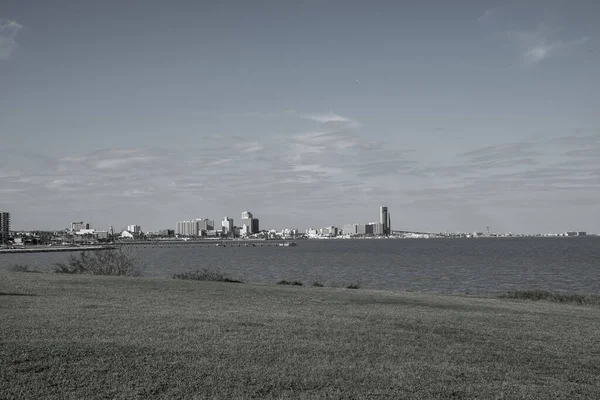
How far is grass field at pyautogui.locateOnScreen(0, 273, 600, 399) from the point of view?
9398mm

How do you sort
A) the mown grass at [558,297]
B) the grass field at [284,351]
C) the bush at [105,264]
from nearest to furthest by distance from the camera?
the grass field at [284,351]
the mown grass at [558,297]
the bush at [105,264]

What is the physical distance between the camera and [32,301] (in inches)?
755

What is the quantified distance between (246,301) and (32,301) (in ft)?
23.1

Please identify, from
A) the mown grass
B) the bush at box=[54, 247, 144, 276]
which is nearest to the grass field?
the mown grass

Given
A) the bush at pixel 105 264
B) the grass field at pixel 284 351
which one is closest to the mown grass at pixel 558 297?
the grass field at pixel 284 351

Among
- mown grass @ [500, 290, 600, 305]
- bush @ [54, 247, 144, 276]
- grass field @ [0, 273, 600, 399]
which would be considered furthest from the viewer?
bush @ [54, 247, 144, 276]

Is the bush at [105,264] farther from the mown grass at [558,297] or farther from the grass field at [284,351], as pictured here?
the mown grass at [558,297]

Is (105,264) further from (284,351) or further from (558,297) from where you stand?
(284,351)

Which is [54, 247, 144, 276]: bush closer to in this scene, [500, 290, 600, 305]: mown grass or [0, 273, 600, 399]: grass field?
[0, 273, 600, 399]: grass field

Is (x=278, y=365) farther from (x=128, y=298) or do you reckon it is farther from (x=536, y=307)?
(x=536, y=307)

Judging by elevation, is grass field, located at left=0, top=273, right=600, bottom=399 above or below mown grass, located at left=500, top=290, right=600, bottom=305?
above

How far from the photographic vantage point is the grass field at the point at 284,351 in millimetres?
9398

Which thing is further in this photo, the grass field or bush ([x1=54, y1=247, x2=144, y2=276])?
bush ([x1=54, y1=247, x2=144, y2=276])

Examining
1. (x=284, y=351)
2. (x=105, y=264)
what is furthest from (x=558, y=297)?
(x=105, y=264)
